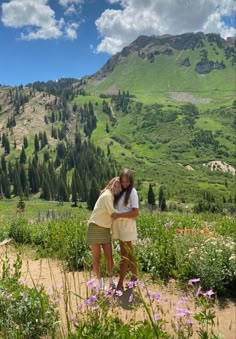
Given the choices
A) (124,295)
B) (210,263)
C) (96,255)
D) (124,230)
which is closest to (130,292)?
(124,295)

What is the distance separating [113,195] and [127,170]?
0.62 metres

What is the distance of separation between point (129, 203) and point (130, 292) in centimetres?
190

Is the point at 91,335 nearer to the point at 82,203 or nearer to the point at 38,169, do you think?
the point at 82,203

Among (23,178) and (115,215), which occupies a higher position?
(115,215)

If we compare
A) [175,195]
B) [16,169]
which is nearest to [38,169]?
[16,169]

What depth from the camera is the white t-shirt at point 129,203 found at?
8719mm

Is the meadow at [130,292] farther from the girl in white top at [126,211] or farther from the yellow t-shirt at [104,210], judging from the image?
the girl in white top at [126,211]

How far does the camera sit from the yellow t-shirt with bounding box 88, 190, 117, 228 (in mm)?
8695

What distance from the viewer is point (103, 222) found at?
29.3 feet

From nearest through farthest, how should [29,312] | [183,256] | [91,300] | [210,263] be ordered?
[91,300]
[29,312]
[210,263]
[183,256]

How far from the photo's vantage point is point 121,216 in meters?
8.70

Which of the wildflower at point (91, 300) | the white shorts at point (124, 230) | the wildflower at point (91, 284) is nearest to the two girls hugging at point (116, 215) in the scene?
the white shorts at point (124, 230)

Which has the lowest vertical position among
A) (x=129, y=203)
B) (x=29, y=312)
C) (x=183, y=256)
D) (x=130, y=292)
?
(x=130, y=292)

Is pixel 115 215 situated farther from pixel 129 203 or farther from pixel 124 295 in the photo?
pixel 124 295
